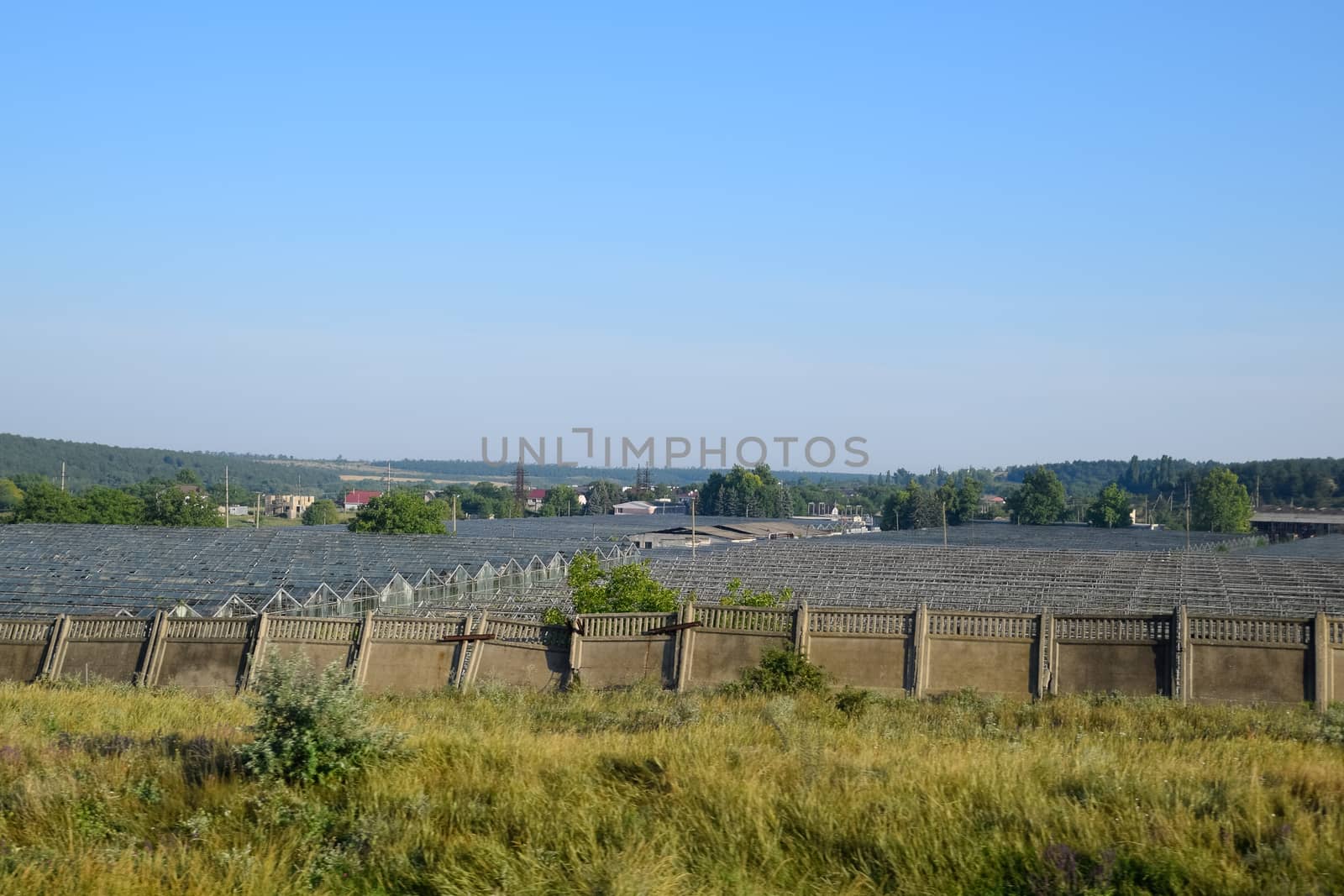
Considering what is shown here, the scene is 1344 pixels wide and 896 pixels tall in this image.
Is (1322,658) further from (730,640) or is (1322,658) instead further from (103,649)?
(103,649)

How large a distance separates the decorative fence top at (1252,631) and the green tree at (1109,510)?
116m

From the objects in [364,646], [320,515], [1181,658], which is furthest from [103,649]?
[320,515]

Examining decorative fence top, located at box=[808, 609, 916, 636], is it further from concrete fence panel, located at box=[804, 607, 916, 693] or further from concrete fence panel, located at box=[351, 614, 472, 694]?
concrete fence panel, located at box=[351, 614, 472, 694]

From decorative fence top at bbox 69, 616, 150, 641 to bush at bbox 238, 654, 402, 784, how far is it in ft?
42.0

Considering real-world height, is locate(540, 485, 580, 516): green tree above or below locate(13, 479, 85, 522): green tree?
below

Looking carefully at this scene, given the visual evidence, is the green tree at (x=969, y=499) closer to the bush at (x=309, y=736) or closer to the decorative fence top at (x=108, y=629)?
the decorative fence top at (x=108, y=629)

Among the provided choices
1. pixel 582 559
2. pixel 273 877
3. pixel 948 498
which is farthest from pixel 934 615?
pixel 948 498

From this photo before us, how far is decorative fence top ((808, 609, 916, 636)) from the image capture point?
1884 cm

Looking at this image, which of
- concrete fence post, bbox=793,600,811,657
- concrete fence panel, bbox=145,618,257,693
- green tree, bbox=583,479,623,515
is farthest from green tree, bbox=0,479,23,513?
concrete fence post, bbox=793,600,811,657

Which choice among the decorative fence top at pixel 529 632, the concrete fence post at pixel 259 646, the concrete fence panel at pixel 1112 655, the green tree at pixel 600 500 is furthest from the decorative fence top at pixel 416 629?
the green tree at pixel 600 500

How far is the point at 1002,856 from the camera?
8195 millimetres

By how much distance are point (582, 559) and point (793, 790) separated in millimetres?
26957

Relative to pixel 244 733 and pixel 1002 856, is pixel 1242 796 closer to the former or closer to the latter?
pixel 1002 856

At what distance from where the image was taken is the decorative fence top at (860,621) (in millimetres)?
18844
